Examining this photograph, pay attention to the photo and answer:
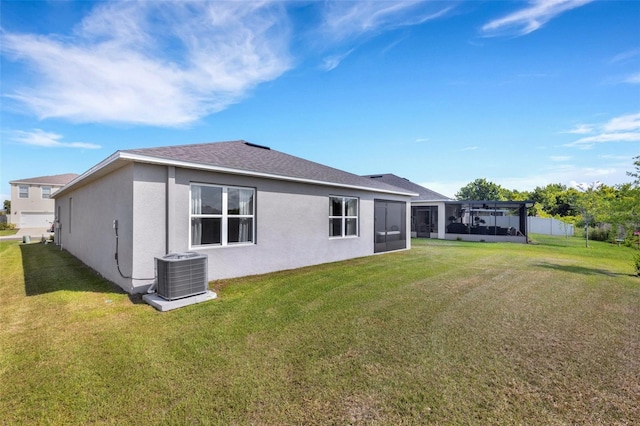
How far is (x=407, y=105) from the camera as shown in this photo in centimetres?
1166

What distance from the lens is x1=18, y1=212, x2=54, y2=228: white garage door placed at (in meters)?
28.0

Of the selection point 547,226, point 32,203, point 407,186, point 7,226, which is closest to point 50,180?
point 32,203

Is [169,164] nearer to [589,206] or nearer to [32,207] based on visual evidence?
[589,206]

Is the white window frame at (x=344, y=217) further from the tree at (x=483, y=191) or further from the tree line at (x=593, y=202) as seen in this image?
the tree at (x=483, y=191)

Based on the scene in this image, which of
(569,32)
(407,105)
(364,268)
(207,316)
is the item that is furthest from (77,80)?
(569,32)

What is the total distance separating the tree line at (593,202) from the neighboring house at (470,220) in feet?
6.51

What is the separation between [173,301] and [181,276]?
45cm

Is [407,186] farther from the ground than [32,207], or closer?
farther from the ground

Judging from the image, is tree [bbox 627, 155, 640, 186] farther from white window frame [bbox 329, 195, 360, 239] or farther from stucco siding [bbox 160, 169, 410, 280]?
white window frame [bbox 329, 195, 360, 239]

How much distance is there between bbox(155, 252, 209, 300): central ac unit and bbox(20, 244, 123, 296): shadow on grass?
1.58m

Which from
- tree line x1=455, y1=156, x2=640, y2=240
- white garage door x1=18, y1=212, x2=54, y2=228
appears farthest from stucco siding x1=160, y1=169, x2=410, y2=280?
white garage door x1=18, y1=212, x2=54, y2=228

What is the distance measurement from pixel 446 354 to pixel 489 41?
979cm

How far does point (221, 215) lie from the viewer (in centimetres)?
711

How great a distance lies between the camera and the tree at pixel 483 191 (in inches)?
1745
